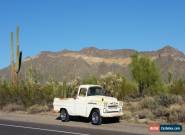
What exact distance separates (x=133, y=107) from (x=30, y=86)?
11467 millimetres

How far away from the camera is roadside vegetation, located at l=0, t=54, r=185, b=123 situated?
2545 cm

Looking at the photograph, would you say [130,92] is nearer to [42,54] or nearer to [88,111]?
[88,111]

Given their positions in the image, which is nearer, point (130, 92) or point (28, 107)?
point (28, 107)

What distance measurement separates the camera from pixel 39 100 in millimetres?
35781

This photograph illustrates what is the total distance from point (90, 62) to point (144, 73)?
110395 millimetres

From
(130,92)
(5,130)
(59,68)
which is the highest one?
(59,68)

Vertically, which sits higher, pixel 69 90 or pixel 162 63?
pixel 162 63

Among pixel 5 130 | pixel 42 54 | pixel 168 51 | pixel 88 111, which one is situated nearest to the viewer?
pixel 5 130

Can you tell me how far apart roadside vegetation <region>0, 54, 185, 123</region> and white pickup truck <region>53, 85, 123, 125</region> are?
174cm

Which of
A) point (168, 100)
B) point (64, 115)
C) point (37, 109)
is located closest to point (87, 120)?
point (64, 115)

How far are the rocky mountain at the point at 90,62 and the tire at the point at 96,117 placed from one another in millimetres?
A: 101621

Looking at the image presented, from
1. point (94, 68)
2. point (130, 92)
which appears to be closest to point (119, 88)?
point (130, 92)

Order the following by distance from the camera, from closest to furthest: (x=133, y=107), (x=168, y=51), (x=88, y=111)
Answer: (x=88, y=111)
(x=133, y=107)
(x=168, y=51)

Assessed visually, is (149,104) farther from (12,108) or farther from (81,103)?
(12,108)
